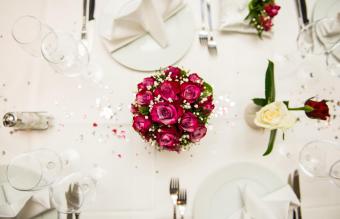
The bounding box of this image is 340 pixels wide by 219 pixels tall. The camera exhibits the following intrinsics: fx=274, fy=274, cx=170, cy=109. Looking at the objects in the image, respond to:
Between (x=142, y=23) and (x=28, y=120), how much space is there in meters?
0.55

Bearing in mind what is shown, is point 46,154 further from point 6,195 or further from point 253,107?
point 253,107

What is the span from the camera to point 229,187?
97 cm

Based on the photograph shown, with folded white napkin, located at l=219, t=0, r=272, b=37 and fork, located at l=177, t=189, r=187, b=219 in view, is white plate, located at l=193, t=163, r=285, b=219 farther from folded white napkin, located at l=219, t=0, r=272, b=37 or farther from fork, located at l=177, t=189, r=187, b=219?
folded white napkin, located at l=219, t=0, r=272, b=37

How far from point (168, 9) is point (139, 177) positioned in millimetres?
649

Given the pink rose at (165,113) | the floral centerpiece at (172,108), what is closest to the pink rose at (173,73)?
the floral centerpiece at (172,108)

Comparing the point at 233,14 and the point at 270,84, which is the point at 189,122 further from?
the point at 233,14

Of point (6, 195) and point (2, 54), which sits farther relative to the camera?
point (2, 54)

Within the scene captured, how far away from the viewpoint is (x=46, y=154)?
3.05 feet

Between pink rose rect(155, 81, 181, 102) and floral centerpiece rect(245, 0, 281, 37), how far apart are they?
52cm

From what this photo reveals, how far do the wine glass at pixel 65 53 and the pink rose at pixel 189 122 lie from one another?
0.49 meters

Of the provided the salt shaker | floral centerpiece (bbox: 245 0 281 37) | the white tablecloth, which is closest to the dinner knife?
the white tablecloth

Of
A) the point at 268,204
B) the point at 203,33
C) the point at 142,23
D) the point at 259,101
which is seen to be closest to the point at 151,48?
the point at 142,23

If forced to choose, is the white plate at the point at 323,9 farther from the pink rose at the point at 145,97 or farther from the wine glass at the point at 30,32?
the wine glass at the point at 30,32

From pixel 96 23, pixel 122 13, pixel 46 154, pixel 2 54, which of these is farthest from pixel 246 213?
pixel 2 54
